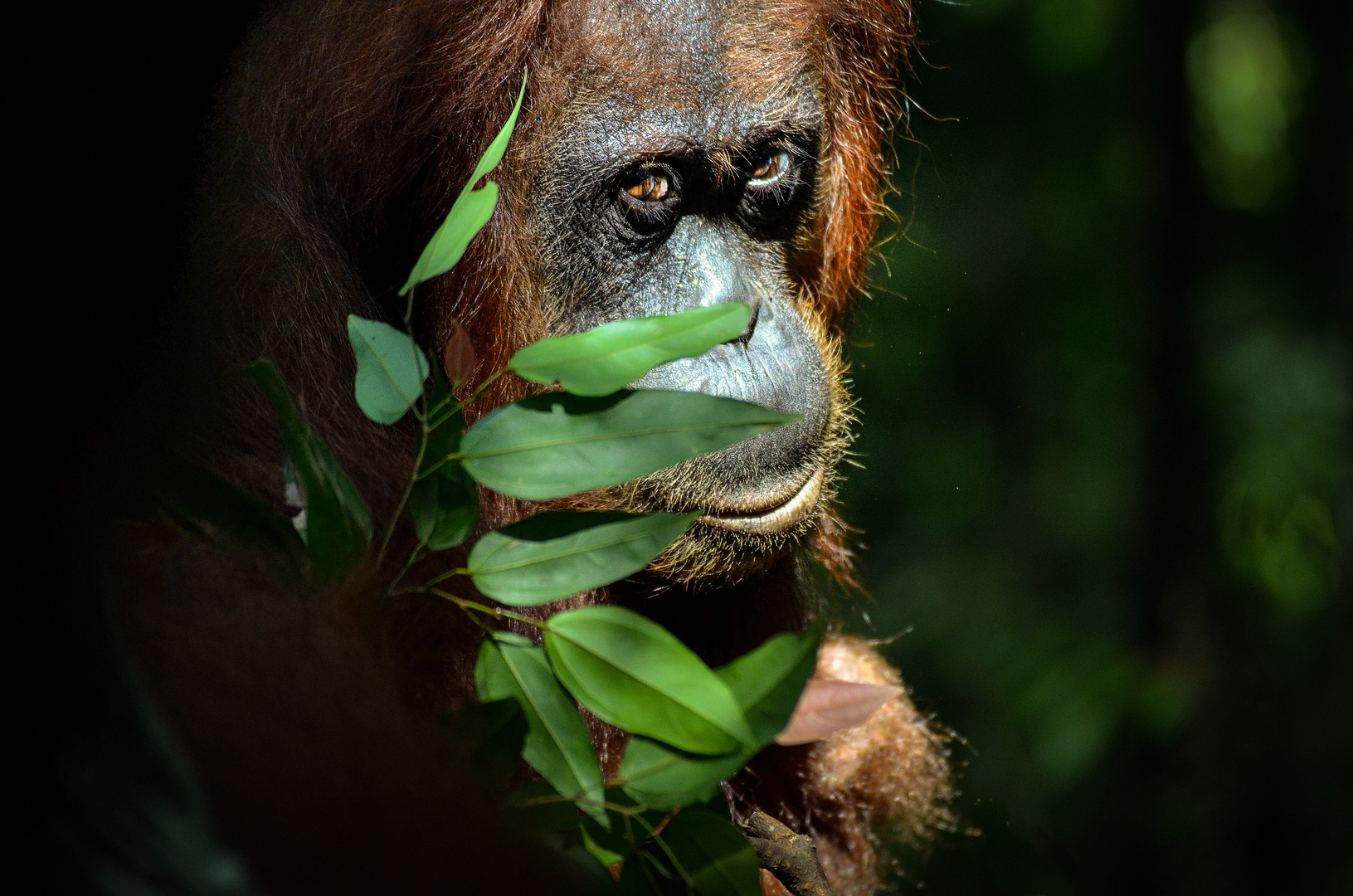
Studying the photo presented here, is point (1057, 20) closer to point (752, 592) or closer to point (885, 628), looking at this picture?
point (885, 628)

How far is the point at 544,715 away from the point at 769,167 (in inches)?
38.0

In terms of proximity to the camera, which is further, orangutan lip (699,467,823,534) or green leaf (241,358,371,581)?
orangutan lip (699,467,823,534)

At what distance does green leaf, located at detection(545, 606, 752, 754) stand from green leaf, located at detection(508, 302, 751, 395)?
172 mm

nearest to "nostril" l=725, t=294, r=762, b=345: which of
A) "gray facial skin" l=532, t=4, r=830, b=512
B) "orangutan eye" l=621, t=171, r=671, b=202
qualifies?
"gray facial skin" l=532, t=4, r=830, b=512

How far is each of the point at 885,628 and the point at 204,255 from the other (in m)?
4.34

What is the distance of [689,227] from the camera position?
4.83 feet

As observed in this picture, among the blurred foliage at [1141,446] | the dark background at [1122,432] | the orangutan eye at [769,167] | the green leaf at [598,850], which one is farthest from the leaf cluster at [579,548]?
the blurred foliage at [1141,446]

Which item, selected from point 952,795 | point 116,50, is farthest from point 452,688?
point 952,795

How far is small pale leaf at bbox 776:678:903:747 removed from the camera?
94cm

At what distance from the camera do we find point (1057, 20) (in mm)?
5797

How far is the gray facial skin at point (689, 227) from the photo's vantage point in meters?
1.36

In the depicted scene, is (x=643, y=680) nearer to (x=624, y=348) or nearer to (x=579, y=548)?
(x=579, y=548)

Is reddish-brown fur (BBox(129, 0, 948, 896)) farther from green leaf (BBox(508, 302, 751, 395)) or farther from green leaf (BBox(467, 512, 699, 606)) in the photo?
green leaf (BBox(508, 302, 751, 395))

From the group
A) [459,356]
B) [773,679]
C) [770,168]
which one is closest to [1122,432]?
[770,168]
